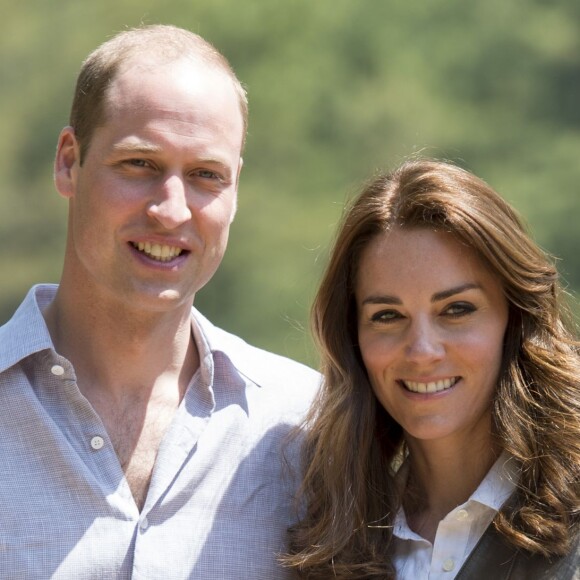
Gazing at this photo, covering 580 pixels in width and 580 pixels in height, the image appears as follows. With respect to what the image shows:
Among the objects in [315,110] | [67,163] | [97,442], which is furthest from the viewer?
[315,110]

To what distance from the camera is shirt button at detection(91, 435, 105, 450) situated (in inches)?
95.0

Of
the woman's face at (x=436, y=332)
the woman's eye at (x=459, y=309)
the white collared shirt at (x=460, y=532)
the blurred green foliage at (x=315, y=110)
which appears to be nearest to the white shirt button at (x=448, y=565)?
the white collared shirt at (x=460, y=532)

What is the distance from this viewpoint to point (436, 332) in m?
2.37

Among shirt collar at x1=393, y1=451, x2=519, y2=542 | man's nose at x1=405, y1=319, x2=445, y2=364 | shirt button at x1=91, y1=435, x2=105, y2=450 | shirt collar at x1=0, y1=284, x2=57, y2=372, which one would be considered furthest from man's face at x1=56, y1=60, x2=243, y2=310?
shirt collar at x1=393, y1=451, x2=519, y2=542

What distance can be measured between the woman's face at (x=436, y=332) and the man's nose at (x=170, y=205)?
1.49ft

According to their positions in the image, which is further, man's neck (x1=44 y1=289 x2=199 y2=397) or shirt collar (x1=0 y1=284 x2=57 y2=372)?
man's neck (x1=44 y1=289 x2=199 y2=397)

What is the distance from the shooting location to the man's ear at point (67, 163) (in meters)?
2.68

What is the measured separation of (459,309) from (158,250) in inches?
26.8

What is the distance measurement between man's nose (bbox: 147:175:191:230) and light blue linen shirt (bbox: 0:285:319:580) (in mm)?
352

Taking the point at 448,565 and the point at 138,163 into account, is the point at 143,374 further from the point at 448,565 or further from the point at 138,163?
the point at 448,565

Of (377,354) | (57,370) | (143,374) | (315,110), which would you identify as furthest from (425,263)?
(315,110)

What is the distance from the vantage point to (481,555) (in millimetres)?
2268

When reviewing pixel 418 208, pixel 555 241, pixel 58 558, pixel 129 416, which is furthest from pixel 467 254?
pixel 555 241

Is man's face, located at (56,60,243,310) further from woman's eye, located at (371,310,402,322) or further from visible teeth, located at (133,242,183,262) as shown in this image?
woman's eye, located at (371,310,402,322)
